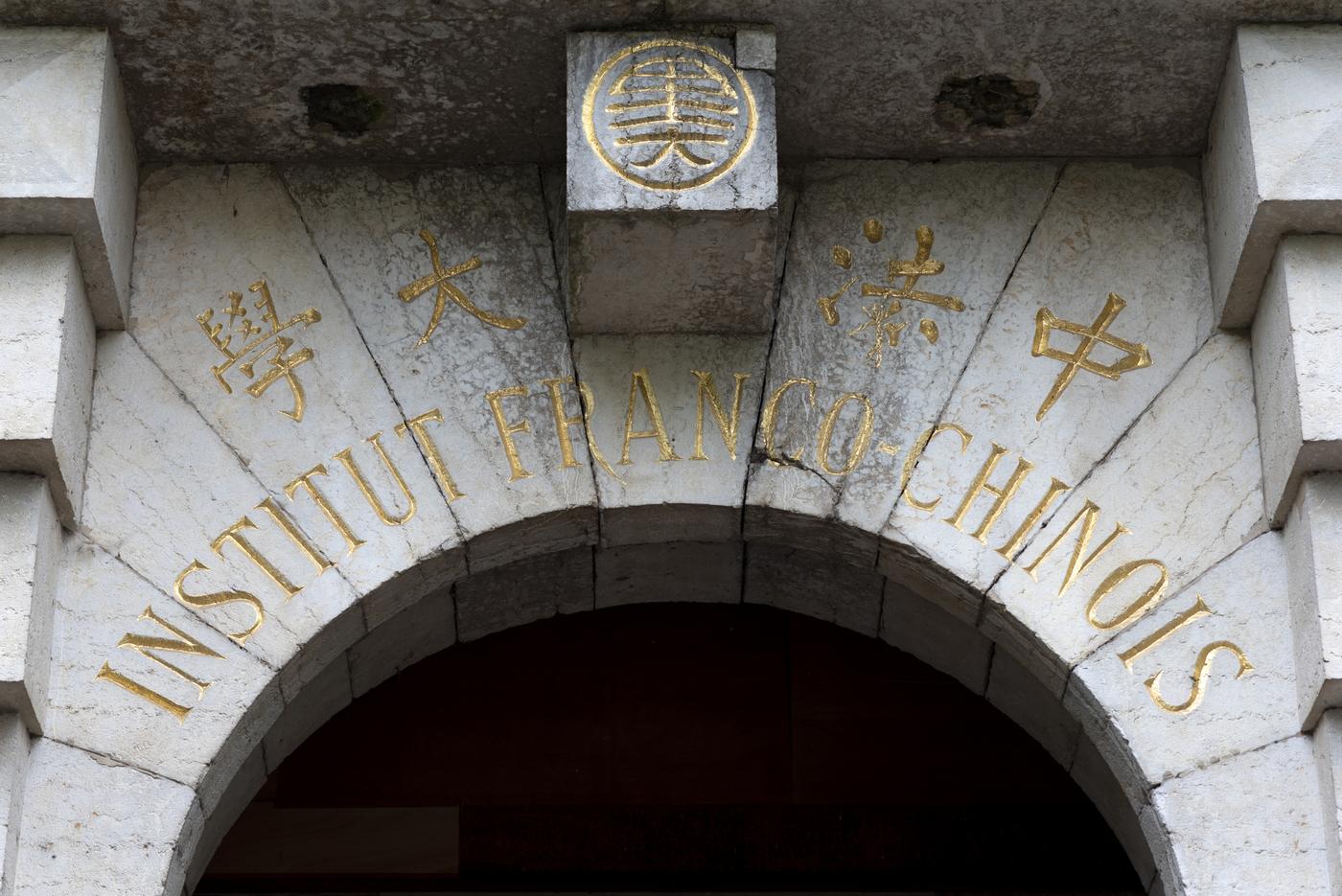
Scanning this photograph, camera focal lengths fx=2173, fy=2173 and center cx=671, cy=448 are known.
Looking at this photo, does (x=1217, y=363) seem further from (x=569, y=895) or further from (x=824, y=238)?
(x=569, y=895)

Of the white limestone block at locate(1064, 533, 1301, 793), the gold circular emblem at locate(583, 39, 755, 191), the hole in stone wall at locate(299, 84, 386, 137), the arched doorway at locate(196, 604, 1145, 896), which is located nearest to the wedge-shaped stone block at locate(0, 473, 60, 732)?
the hole in stone wall at locate(299, 84, 386, 137)

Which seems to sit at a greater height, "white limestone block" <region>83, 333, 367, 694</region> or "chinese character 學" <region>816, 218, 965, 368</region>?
"chinese character 學" <region>816, 218, 965, 368</region>

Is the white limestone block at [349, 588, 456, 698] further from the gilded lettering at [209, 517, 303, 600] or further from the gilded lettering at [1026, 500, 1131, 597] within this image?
the gilded lettering at [1026, 500, 1131, 597]

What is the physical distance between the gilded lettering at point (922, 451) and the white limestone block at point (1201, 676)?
52 cm

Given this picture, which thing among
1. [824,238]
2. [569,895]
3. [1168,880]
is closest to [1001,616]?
[1168,880]

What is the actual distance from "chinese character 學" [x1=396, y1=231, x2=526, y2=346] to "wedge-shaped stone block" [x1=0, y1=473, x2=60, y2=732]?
997 mm

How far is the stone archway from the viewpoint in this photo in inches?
186

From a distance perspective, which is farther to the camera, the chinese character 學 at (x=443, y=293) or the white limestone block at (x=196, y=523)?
the chinese character 學 at (x=443, y=293)

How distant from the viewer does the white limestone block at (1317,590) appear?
4.60 metres

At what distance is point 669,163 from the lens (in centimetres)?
491

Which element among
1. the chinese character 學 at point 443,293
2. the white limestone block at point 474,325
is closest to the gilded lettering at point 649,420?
the white limestone block at point 474,325

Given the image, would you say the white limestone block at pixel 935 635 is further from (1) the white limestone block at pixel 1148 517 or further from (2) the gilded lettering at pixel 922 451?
(2) the gilded lettering at pixel 922 451

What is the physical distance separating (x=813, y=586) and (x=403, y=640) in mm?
1039

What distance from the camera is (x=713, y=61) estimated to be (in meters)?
5.01
